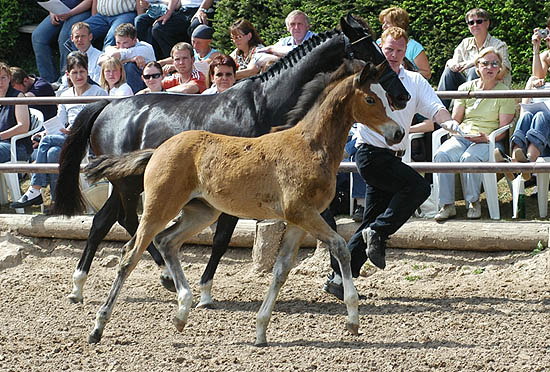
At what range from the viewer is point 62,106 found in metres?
9.26

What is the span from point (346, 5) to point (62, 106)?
3.66 metres

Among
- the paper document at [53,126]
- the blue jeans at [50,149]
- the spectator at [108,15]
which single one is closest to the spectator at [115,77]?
the paper document at [53,126]

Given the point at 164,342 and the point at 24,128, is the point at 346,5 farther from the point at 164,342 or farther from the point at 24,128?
the point at 164,342

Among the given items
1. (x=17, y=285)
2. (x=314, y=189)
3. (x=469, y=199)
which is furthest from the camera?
(x=469, y=199)

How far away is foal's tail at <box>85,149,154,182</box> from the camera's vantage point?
6.32m

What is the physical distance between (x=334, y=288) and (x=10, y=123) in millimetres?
4580

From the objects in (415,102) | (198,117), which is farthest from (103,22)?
(415,102)

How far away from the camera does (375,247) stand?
22.1 ft

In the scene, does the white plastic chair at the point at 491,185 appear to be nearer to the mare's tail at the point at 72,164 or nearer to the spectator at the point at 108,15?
the mare's tail at the point at 72,164

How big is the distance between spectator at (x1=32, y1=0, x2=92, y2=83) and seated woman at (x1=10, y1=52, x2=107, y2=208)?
390 cm

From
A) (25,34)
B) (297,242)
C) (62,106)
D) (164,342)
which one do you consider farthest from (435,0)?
(25,34)

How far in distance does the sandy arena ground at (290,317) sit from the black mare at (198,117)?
456mm

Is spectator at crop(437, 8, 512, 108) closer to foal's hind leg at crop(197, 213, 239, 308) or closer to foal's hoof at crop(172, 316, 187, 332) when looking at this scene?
foal's hind leg at crop(197, 213, 239, 308)

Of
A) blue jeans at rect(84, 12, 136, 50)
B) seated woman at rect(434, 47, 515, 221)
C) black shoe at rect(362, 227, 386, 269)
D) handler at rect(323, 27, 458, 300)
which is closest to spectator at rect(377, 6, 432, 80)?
seated woman at rect(434, 47, 515, 221)
